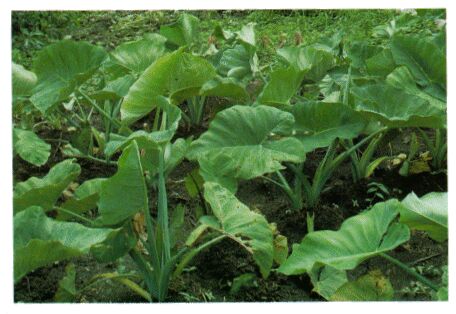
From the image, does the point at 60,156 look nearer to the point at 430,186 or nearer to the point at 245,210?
the point at 245,210

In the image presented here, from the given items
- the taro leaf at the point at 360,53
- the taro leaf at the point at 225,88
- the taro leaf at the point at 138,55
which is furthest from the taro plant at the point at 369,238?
the taro leaf at the point at 138,55

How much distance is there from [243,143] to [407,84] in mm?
677

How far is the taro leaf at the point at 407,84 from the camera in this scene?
2.43 m

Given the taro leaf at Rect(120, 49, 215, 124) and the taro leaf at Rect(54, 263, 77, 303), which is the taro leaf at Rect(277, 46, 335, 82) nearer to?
the taro leaf at Rect(120, 49, 215, 124)

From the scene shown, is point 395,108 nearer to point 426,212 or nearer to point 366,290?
point 426,212

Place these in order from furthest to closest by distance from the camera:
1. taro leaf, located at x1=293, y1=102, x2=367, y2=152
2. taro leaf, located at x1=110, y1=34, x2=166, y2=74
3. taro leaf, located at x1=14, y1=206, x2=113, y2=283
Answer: taro leaf, located at x1=110, y1=34, x2=166, y2=74
taro leaf, located at x1=293, y1=102, x2=367, y2=152
taro leaf, located at x1=14, y1=206, x2=113, y2=283

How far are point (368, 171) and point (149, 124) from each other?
1.06m

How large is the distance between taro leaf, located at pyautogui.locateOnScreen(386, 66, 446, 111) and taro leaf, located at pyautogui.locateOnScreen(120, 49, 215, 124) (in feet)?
2.04

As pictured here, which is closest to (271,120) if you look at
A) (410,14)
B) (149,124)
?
(149,124)

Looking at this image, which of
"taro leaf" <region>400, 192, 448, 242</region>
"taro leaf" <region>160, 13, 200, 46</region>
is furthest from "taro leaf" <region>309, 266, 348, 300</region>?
"taro leaf" <region>160, 13, 200, 46</region>

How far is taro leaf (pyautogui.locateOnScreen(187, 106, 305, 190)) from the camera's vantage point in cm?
212

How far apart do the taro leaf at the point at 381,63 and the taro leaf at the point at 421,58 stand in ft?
0.20

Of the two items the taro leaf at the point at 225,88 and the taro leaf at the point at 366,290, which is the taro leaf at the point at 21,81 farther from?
the taro leaf at the point at 366,290
